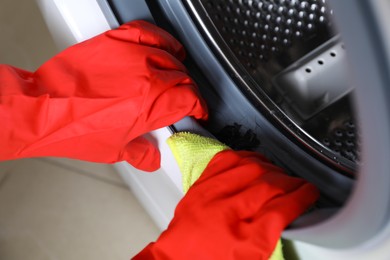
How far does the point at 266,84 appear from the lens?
27.9 inches

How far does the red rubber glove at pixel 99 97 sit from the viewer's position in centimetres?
57

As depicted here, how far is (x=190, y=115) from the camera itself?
1.96ft

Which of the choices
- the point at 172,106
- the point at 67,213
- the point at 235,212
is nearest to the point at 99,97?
the point at 172,106

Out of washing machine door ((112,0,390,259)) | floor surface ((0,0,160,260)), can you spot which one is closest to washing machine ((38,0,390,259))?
washing machine door ((112,0,390,259))

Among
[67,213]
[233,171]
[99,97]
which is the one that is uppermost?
[99,97]

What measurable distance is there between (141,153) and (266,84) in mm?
197

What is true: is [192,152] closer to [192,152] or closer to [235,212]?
[192,152]

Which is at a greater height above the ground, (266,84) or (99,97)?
(99,97)

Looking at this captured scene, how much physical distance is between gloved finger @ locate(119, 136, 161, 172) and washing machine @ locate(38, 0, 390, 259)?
0.6 inches

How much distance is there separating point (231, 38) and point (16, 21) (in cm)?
60

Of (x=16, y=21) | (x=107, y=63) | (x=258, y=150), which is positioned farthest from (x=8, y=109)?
(x=16, y=21)

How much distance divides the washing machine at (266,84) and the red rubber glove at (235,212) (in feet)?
0.06

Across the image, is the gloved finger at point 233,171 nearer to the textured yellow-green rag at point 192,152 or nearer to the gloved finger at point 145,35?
the textured yellow-green rag at point 192,152

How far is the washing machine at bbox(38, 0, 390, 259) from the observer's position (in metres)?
0.57
